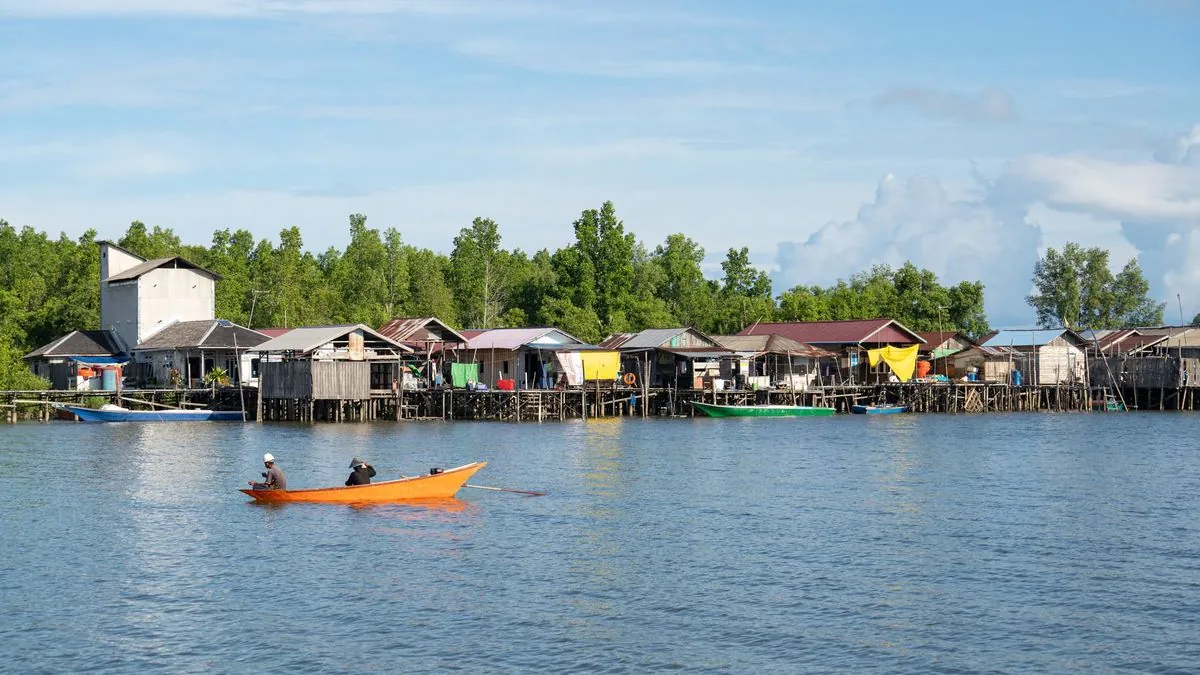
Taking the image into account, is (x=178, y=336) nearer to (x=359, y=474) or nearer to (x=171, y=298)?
(x=171, y=298)

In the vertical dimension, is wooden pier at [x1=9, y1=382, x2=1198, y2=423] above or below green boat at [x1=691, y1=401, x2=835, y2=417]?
above

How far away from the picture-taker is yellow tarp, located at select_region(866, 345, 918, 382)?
83.3 meters

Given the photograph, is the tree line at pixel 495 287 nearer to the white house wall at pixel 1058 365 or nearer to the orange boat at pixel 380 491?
the white house wall at pixel 1058 365

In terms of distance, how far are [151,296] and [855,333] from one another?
43.5 m

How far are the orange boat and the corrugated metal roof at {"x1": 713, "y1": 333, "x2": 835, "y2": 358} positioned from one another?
45.8 m

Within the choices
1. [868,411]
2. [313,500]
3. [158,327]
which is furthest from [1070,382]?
[313,500]

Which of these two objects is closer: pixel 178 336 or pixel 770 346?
pixel 178 336

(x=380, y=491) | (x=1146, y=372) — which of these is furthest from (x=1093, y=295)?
(x=380, y=491)

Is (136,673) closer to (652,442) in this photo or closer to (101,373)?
(652,442)

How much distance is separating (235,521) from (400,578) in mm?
8638

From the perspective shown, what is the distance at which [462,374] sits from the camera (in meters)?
75.6

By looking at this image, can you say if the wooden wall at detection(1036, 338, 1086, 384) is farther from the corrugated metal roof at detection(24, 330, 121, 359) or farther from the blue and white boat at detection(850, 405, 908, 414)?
the corrugated metal roof at detection(24, 330, 121, 359)

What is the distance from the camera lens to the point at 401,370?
7338 cm

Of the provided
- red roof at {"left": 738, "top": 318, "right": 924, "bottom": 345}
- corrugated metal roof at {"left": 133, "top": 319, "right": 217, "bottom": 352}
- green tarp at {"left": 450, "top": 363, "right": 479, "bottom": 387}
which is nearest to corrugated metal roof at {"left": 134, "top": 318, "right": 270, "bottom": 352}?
corrugated metal roof at {"left": 133, "top": 319, "right": 217, "bottom": 352}
